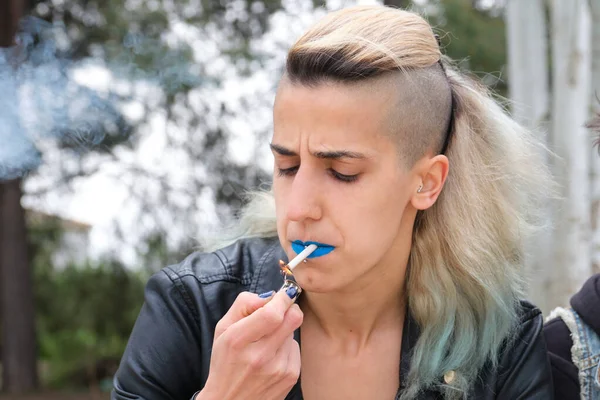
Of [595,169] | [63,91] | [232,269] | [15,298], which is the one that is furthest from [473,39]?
[232,269]

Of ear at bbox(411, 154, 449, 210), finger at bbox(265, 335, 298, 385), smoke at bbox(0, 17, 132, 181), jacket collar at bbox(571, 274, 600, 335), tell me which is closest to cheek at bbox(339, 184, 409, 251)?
ear at bbox(411, 154, 449, 210)

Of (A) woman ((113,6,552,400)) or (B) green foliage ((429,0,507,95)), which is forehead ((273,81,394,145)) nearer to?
(A) woman ((113,6,552,400))

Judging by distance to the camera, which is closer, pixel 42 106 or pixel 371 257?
pixel 371 257

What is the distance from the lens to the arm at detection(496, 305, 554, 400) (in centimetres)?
224

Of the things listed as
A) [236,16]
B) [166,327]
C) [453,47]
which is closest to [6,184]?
[236,16]

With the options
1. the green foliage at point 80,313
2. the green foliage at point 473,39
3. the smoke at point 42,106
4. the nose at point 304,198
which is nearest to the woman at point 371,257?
the nose at point 304,198

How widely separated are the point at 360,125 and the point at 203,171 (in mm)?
6675

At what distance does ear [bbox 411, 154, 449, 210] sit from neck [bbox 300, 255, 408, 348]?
0.79 feet

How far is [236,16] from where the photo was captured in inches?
330

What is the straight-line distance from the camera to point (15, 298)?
9.49 m

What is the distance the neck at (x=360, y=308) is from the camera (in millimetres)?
2312

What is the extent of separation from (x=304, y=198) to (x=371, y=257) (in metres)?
0.27

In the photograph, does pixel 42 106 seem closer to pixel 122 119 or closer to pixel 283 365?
pixel 122 119

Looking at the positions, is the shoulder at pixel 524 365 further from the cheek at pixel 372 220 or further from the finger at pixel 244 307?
the finger at pixel 244 307
